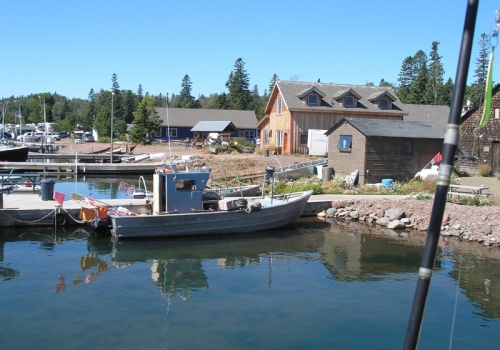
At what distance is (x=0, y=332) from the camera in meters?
9.44

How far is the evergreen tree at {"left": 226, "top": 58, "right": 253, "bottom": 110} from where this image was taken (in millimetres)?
86688

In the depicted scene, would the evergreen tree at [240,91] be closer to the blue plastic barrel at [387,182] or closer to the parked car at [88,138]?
the parked car at [88,138]

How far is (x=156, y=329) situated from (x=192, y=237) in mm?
7709

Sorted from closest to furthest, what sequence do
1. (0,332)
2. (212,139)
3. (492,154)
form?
(0,332) < (492,154) < (212,139)

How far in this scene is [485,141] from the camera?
28312 millimetres

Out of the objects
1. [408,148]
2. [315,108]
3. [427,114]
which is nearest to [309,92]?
[315,108]

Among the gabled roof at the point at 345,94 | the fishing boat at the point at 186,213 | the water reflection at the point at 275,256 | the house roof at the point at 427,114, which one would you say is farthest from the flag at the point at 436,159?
the house roof at the point at 427,114

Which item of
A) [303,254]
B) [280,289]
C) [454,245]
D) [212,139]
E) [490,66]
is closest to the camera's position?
[490,66]

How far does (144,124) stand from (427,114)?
3188 cm

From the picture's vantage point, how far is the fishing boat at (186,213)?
16672 mm

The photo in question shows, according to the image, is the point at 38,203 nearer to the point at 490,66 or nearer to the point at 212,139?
the point at 490,66

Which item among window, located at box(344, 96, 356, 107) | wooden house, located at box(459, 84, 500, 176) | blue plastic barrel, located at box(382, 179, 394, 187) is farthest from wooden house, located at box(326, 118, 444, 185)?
window, located at box(344, 96, 356, 107)

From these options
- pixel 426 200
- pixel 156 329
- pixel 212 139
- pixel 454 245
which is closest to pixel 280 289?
pixel 156 329

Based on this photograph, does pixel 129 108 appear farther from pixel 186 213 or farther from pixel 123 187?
pixel 186 213
